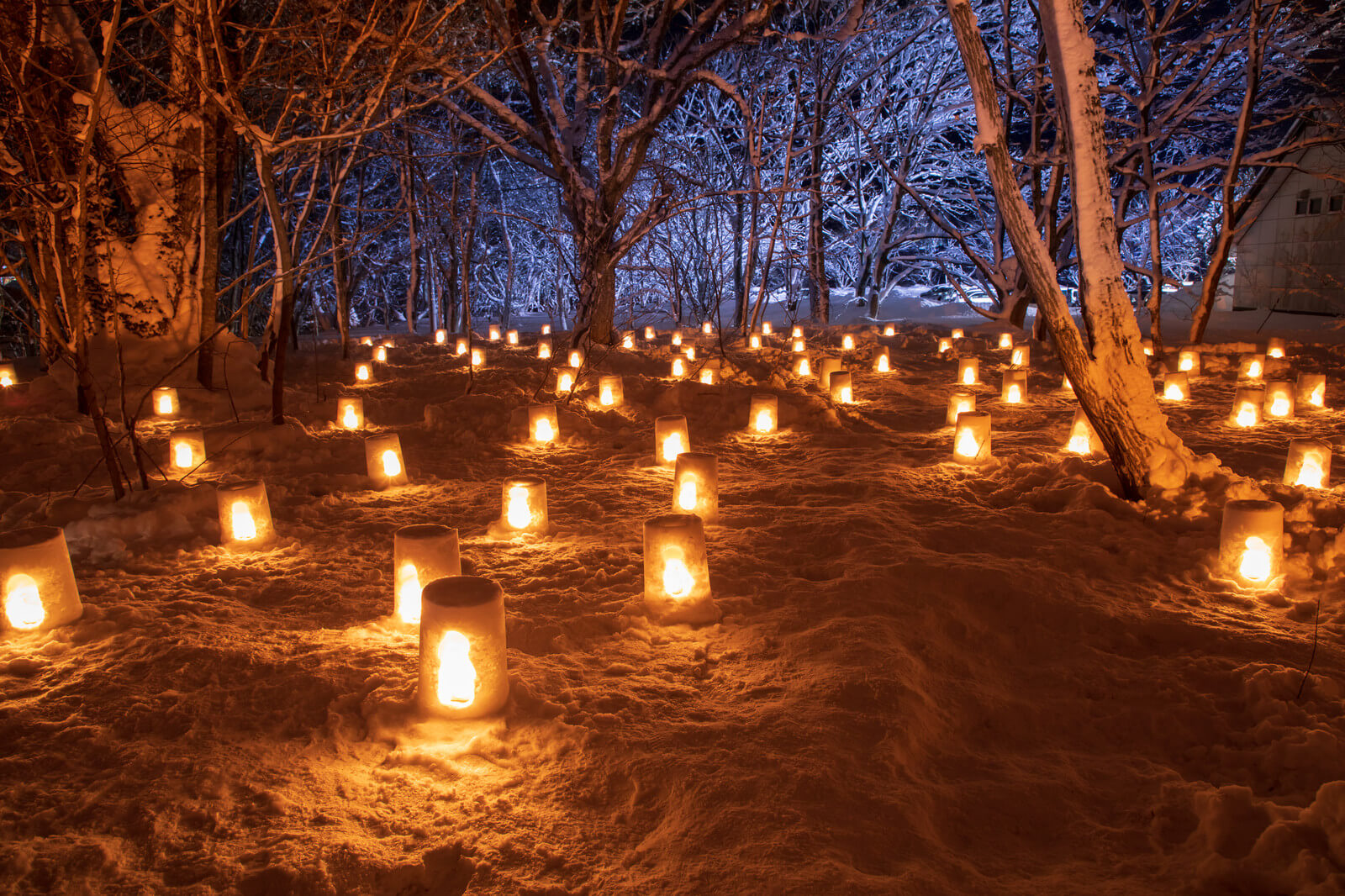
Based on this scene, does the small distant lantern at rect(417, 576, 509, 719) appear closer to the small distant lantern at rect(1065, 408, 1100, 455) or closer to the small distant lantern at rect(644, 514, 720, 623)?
the small distant lantern at rect(644, 514, 720, 623)

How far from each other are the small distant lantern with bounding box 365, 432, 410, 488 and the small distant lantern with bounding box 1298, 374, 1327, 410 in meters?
9.11

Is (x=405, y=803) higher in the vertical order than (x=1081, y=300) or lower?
lower

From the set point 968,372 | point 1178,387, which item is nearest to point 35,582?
point 968,372

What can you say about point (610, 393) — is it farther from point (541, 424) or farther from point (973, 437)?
point (973, 437)

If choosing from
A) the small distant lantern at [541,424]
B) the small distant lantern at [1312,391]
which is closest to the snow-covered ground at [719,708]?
the small distant lantern at [541,424]

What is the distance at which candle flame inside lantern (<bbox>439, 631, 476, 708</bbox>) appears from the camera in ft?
9.23

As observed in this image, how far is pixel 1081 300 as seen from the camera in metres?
5.31

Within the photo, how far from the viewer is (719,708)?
116 inches

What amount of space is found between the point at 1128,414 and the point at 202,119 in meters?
8.68

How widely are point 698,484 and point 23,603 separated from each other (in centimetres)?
349

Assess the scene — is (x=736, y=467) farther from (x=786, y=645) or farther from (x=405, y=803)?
(x=405, y=803)

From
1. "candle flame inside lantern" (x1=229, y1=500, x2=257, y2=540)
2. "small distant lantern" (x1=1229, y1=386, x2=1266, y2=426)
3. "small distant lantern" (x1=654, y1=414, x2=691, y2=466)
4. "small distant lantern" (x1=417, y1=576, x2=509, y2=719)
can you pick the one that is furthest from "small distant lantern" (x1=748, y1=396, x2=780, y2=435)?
"small distant lantern" (x1=417, y1=576, x2=509, y2=719)

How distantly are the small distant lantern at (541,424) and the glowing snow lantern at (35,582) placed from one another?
168 inches

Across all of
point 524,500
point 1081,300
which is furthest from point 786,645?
point 1081,300
